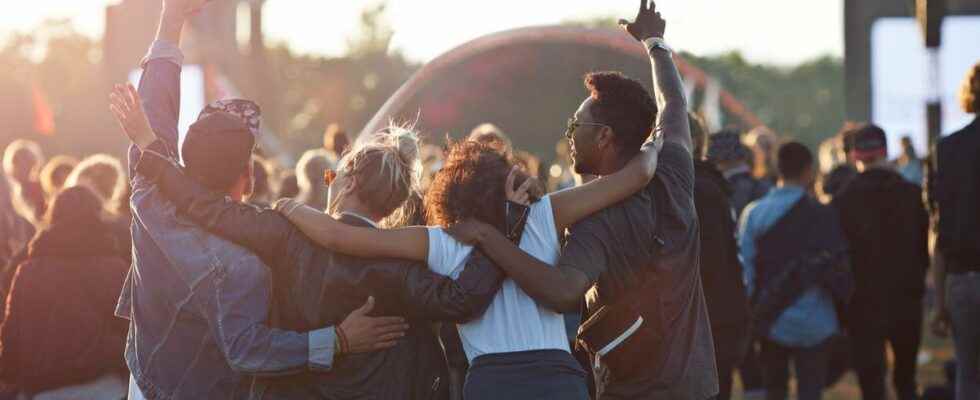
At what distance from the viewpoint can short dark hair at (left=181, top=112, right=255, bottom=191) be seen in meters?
5.55

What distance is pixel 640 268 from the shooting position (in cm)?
555

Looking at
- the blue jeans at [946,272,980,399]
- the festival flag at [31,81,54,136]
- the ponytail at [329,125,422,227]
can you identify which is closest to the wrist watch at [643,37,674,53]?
the ponytail at [329,125,422,227]

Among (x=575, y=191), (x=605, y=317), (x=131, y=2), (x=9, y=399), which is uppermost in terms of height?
(x=131, y=2)

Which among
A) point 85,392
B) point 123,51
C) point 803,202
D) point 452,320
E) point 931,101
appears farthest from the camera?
point 123,51

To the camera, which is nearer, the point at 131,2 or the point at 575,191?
the point at 575,191

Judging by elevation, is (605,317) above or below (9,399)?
above

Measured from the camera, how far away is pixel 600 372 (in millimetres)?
5711

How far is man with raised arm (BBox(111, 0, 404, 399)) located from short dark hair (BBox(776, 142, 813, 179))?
15.3ft

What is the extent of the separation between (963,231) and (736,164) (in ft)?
6.81

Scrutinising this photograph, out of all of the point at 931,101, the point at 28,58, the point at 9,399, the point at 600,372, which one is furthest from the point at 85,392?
the point at 28,58

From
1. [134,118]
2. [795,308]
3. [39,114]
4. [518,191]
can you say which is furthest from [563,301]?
[39,114]

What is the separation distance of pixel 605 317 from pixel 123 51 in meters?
12.9

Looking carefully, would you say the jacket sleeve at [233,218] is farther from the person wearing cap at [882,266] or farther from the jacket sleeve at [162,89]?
the person wearing cap at [882,266]

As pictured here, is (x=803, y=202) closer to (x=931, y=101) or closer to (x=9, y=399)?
(x=931, y=101)
